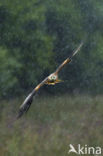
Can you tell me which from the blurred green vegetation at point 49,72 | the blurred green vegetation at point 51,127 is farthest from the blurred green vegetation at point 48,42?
the blurred green vegetation at point 51,127

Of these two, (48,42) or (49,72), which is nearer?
(48,42)

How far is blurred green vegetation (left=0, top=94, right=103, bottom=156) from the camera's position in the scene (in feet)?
21.9

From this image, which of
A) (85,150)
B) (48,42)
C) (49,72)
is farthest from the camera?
(49,72)

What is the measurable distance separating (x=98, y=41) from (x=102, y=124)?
678 cm

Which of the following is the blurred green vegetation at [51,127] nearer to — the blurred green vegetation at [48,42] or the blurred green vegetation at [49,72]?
the blurred green vegetation at [49,72]

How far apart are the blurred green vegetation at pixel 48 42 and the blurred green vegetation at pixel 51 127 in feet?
6.34

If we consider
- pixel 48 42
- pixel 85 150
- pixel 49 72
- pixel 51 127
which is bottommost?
pixel 49 72

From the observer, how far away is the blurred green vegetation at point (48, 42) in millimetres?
11898

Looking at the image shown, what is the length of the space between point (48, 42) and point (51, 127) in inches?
197

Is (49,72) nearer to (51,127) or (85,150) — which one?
(51,127)

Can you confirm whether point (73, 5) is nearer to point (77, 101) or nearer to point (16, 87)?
point (16, 87)

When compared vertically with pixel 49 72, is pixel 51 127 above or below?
above

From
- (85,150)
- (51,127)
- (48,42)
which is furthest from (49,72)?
(85,150)

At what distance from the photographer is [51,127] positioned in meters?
8.12
